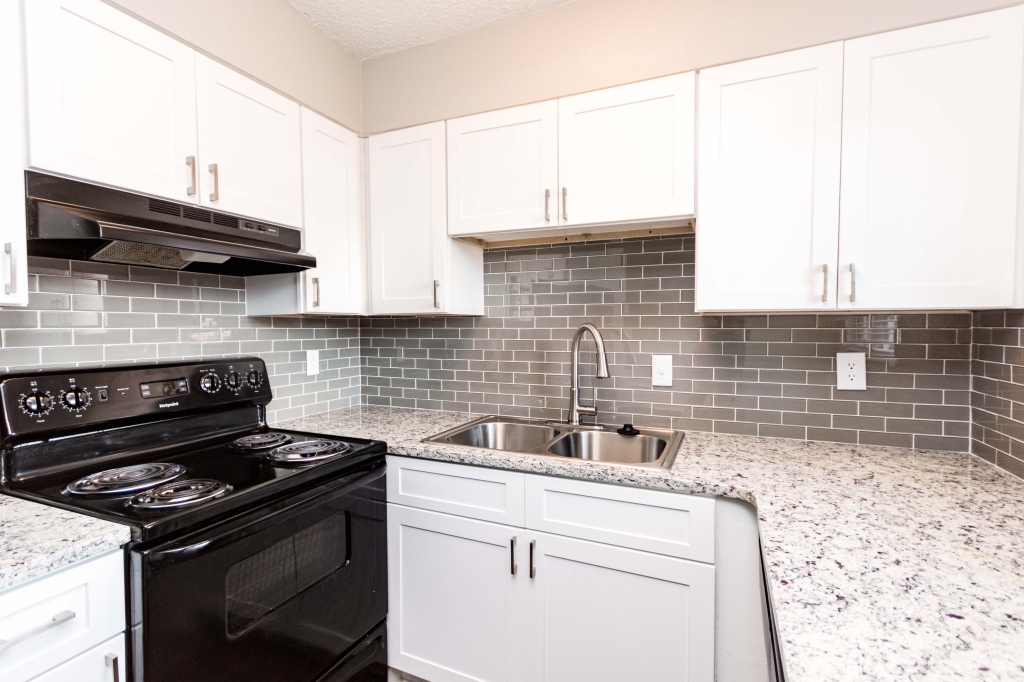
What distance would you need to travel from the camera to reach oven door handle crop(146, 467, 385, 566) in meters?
1.09

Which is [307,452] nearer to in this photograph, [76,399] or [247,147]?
[76,399]

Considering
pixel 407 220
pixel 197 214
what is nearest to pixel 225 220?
pixel 197 214

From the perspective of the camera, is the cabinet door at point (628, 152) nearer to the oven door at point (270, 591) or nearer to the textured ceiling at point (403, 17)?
the textured ceiling at point (403, 17)

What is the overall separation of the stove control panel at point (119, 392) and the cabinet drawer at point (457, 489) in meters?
0.68

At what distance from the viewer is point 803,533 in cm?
103

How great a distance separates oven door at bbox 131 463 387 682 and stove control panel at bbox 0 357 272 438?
2.01 ft

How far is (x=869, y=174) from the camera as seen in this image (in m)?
1.45

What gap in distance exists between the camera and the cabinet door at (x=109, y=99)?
1201mm

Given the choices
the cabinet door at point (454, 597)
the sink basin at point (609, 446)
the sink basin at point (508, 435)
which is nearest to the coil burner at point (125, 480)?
the cabinet door at point (454, 597)

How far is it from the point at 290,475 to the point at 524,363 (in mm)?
1138

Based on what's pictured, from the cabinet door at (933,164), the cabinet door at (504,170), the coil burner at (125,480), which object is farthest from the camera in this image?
the cabinet door at (504,170)

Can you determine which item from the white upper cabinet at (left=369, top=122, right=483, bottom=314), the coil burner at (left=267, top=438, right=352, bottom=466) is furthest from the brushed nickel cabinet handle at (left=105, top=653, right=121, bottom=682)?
the white upper cabinet at (left=369, top=122, right=483, bottom=314)

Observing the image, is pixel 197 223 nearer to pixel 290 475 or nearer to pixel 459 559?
pixel 290 475

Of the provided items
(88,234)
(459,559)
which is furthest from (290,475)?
(88,234)
